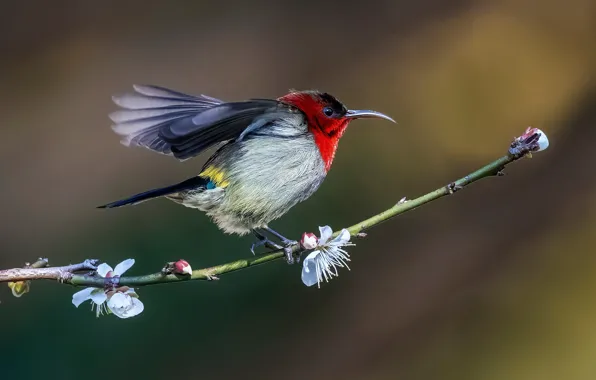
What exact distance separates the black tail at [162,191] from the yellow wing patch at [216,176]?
0.8 inches

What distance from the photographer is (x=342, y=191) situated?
4184 millimetres

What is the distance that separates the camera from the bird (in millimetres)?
1889

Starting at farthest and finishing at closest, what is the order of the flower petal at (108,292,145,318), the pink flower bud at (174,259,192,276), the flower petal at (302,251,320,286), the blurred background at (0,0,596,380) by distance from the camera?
the blurred background at (0,0,596,380), the flower petal at (302,251,320,286), the flower petal at (108,292,145,318), the pink flower bud at (174,259,192,276)

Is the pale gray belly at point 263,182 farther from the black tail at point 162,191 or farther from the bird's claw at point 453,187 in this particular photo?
the bird's claw at point 453,187

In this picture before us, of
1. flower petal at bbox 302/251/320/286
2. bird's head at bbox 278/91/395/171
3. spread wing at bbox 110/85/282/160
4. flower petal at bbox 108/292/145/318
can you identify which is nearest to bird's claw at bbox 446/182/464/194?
flower petal at bbox 302/251/320/286

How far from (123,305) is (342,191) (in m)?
2.78

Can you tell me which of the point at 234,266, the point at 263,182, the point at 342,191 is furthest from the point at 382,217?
the point at 342,191

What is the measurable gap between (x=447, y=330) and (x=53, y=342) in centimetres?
201

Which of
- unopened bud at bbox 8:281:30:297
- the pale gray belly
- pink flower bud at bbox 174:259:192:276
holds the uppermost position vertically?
the pale gray belly

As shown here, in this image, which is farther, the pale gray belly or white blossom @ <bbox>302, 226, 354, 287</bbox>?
the pale gray belly

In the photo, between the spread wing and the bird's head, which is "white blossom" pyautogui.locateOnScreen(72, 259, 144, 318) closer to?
the spread wing

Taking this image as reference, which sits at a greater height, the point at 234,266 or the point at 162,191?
the point at 162,191

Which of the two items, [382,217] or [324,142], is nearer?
[382,217]

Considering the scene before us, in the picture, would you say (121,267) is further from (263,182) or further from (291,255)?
(263,182)
